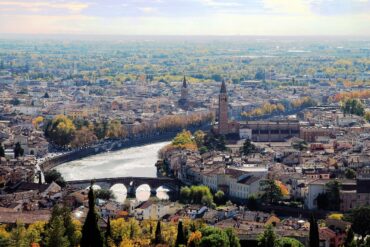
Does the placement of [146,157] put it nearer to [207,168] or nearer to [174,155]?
[174,155]

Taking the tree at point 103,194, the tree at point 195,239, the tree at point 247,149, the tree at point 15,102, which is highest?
the tree at point 195,239

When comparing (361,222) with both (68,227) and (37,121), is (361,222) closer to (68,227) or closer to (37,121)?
(68,227)

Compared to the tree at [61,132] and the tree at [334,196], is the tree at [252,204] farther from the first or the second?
the tree at [61,132]

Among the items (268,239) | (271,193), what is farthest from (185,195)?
(268,239)

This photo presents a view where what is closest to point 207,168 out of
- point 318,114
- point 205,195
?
point 205,195

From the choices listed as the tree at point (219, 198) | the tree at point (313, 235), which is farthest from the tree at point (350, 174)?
the tree at point (313, 235)

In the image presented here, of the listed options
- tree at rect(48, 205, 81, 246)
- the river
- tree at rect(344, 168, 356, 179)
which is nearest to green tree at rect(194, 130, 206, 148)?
the river
